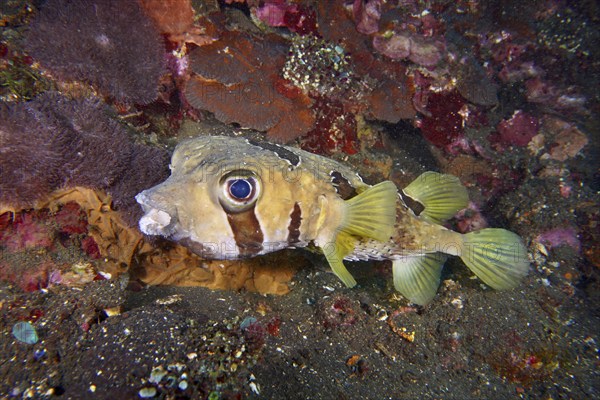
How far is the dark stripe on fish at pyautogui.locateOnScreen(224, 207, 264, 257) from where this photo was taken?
245cm

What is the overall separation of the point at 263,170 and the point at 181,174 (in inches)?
24.3

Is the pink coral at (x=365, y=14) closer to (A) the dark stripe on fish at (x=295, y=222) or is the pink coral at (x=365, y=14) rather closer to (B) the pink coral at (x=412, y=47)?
(B) the pink coral at (x=412, y=47)

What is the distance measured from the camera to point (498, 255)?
11.3 feet

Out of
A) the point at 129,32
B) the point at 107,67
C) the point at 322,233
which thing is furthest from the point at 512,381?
the point at 129,32

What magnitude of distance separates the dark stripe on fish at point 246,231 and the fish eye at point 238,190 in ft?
0.19

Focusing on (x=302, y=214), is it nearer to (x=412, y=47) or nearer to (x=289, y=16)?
(x=289, y=16)

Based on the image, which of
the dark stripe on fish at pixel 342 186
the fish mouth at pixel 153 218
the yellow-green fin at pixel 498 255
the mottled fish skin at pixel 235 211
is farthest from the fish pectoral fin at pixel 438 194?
the fish mouth at pixel 153 218

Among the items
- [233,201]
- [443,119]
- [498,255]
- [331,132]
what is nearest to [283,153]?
[233,201]

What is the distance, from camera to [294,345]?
3.05 m

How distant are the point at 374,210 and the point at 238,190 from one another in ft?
3.55

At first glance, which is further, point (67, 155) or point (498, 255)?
point (498, 255)

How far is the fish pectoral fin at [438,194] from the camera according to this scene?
354 cm

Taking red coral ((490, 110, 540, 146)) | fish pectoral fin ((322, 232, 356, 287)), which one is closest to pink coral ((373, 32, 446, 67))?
red coral ((490, 110, 540, 146))

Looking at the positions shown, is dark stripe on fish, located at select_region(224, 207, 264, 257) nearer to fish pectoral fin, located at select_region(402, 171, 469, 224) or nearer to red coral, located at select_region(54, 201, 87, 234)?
red coral, located at select_region(54, 201, 87, 234)
